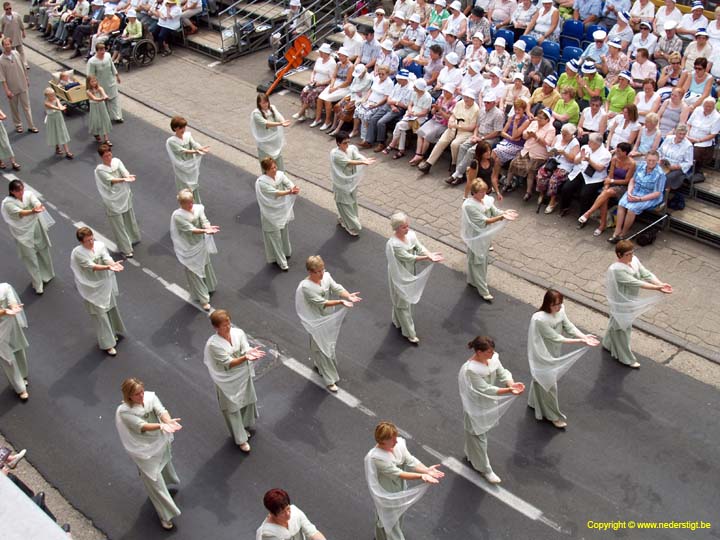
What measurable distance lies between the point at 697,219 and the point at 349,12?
11.0 meters

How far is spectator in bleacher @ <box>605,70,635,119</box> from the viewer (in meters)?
14.7

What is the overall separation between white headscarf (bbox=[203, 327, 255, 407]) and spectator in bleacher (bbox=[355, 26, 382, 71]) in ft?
32.6

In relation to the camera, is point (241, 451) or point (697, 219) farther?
point (697, 219)

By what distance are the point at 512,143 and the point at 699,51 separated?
347 cm

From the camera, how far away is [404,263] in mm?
11367

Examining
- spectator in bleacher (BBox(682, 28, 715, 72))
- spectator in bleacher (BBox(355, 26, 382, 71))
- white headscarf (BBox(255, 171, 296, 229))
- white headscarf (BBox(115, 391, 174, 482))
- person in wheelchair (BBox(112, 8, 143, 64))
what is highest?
spectator in bleacher (BBox(682, 28, 715, 72))

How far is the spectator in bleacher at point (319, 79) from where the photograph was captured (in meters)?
18.2

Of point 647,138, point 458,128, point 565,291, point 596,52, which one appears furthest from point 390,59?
point 565,291

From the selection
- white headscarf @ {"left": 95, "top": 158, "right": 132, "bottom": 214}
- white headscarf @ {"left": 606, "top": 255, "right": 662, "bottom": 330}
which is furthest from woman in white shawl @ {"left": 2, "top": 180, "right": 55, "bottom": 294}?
white headscarf @ {"left": 606, "top": 255, "right": 662, "bottom": 330}

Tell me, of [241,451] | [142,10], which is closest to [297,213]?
[241,451]

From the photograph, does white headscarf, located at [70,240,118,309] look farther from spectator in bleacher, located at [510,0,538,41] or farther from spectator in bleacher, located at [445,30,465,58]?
spectator in bleacher, located at [510,0,538,41]

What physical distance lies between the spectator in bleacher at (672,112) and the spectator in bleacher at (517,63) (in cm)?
278

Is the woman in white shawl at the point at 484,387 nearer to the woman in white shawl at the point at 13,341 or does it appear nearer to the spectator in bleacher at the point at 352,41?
the woman in white shawl at the point at 13,341

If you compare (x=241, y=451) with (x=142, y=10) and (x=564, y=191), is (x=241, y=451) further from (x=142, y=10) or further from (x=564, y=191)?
(x=142, y=10)
